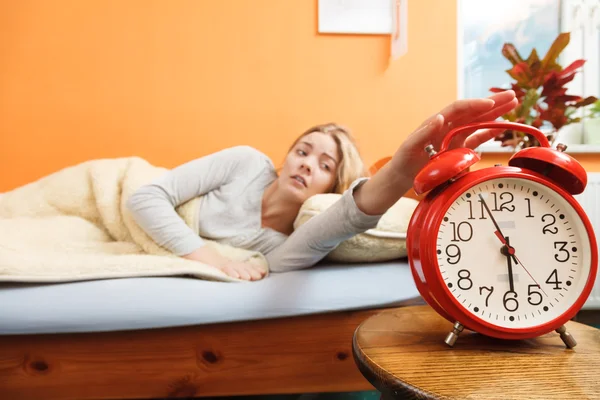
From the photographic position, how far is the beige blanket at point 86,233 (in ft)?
2.93

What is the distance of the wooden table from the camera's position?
0.46 metres

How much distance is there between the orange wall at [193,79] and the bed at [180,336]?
88cm

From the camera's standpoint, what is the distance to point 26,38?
1598 millimetres

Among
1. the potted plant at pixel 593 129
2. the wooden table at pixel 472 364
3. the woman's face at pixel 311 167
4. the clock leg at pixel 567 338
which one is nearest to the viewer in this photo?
the wooden table at pixel 472 364

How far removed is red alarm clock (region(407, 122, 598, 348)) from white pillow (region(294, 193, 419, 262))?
0.45m

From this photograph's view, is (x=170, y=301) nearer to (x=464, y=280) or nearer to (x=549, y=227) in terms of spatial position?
(x=464, y=280)

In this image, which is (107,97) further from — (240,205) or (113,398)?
(113,398)

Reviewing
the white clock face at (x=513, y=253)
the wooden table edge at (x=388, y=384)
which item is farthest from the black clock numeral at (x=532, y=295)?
the wooden table edge at (x=388, y=384)

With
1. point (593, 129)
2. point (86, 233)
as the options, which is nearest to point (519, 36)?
point (593, 129)

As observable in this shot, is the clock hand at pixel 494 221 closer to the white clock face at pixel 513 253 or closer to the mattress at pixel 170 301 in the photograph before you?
the white clock face at pixel 513 253

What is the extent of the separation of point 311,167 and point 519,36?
1.32 meters

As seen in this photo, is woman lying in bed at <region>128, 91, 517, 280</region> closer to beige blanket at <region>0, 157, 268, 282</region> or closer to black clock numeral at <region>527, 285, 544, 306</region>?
beige blanket at <region>0, 157, 268, 282</region>

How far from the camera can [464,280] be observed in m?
0.58

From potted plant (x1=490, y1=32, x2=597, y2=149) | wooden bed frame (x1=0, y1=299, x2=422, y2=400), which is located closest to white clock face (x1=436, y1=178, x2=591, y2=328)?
wooden bed frame (x1=0, y1=299, x2=422, y2=400)
